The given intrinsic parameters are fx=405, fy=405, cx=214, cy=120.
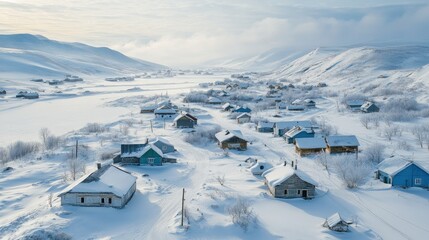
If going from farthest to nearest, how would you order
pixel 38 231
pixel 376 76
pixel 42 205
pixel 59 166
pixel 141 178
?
pixel 376 76, pixel 59 166, pixel 141 178, pixel 42 205, pixel 38 231

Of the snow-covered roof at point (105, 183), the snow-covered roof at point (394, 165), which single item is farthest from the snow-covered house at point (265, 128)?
the snow-covered roof at point (105, 183)

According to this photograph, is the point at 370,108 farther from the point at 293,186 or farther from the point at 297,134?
the point at 293,186

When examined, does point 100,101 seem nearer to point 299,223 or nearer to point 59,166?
point 59,166

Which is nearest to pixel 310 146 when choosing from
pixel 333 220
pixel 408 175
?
pixel 408 175

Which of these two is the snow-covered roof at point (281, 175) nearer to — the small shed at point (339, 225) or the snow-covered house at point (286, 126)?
the small shed at point (339, 225)

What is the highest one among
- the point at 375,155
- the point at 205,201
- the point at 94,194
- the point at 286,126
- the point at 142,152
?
the point at 286,126

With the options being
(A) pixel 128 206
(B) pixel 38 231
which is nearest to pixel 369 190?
(A) pixel 128 206

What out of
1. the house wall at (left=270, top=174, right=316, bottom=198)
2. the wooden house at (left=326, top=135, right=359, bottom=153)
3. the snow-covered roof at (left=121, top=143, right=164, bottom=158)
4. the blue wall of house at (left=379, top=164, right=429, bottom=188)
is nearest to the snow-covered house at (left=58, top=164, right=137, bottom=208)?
the snow-covered roof at (left=121, top=143, right=164, bottom=158)
